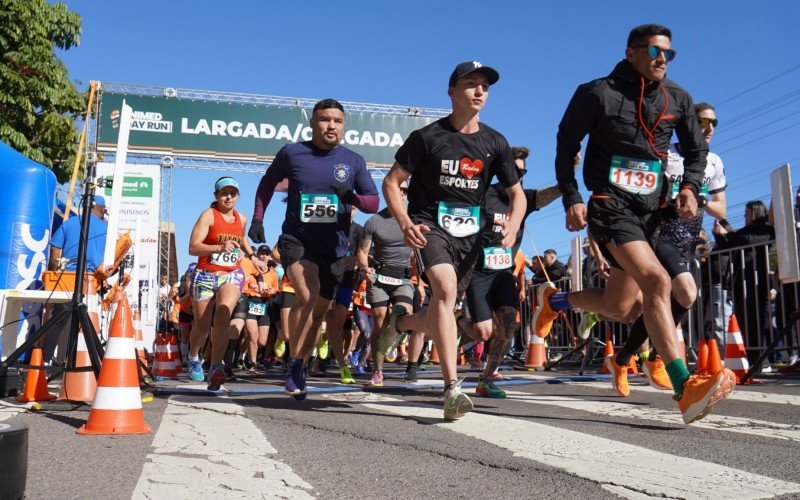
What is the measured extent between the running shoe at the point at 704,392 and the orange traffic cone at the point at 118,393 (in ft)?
8.91

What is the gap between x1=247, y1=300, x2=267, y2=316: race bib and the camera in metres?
11.7

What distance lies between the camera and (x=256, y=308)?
11805mm

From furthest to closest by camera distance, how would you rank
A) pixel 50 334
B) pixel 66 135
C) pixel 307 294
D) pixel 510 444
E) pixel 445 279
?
pixel 66 135, pixel 50 334, pixel 307 294, pixel 445 279, pixel 510 444

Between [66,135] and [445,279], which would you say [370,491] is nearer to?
[445,279]

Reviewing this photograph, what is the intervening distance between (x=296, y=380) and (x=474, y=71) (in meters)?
2.58

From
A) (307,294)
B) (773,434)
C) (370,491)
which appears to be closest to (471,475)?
(370,491)

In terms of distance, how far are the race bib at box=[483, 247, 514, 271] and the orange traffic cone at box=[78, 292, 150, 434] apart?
312 cm

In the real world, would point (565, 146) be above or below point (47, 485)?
above

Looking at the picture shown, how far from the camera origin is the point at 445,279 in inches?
173

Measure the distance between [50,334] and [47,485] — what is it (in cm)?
685

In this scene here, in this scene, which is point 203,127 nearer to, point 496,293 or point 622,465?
point 496,293

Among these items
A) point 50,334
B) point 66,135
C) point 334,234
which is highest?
point 66,135

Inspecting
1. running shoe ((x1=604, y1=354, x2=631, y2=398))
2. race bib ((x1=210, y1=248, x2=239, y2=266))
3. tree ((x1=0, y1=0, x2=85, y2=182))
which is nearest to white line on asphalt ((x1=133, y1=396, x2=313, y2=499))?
running shoe ((x1=604, y1=354, x2=631, y2=398))

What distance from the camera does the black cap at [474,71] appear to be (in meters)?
4.78
